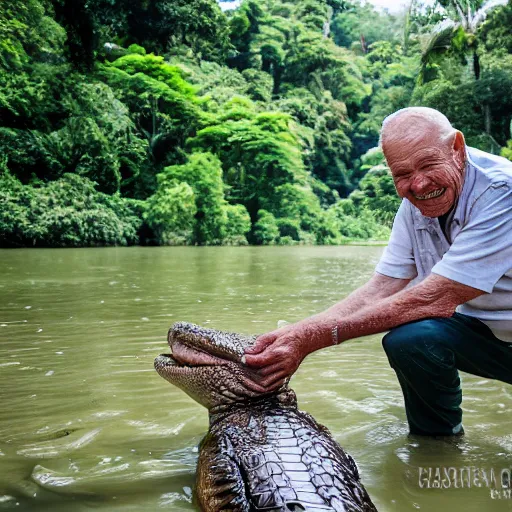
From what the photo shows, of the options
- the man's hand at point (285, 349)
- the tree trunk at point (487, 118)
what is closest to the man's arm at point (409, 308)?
the man's hand at point (285, 349)

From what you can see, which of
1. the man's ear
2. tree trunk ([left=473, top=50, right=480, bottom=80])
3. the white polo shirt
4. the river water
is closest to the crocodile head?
the river water

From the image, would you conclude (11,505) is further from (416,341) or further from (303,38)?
(303,38)

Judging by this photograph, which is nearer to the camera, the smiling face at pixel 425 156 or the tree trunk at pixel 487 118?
the smiling face at pixel 425 156

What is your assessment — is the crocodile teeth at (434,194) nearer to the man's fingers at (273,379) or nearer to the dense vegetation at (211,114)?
the man's fingers at (273,379)

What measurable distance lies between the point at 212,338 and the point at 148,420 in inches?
25.6

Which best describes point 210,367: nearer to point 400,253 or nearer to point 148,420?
point 148,420

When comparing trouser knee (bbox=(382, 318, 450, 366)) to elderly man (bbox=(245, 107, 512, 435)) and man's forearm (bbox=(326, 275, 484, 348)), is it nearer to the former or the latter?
elderly man (bbox=(245, 107, 512, 435))

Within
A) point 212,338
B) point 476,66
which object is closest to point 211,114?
point 476,66

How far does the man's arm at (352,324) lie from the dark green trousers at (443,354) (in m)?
0.13

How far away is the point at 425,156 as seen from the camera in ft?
7.20

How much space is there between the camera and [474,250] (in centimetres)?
215

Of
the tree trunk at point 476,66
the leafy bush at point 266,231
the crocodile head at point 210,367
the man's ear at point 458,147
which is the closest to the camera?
the man's ear at point 458,147

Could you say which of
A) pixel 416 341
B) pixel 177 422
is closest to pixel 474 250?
pixel 416 341

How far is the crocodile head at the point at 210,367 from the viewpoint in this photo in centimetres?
238
